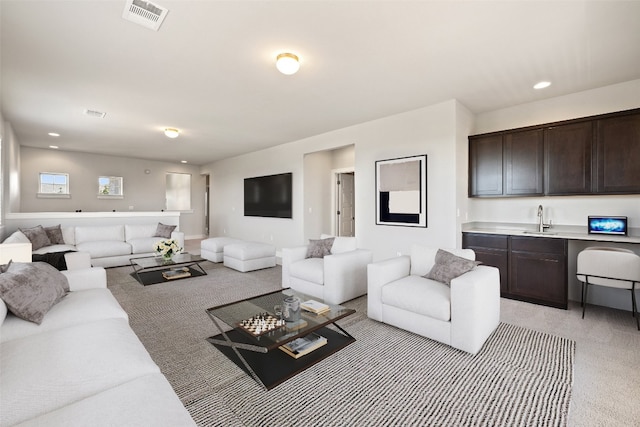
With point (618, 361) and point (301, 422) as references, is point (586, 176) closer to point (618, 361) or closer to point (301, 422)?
point (618, 361)

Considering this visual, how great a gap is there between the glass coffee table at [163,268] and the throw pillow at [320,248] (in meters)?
1.96

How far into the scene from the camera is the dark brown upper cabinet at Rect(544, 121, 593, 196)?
11.2 feet

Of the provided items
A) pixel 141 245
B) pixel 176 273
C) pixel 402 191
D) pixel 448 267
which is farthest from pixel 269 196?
pixel 448 267

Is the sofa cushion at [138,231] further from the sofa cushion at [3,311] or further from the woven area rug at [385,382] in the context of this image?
the sofa cushion at [3,311]

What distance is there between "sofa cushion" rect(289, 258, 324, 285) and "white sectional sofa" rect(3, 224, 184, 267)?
2682 millimetres

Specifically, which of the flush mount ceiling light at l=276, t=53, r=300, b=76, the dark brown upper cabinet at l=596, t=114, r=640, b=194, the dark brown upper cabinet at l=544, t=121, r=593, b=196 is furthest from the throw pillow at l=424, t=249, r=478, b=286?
the flush mount ceiling light at l=276, t=53, r=300, b=76

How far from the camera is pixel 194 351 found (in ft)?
7.79

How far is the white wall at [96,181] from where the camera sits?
7.12m

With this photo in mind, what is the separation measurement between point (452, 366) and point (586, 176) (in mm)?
2966

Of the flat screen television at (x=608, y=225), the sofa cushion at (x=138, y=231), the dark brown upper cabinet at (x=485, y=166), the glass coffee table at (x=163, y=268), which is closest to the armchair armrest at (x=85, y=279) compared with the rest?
the glass coffee table at (x=163, y=268)

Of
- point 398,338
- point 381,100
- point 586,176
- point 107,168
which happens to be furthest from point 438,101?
point 107,168

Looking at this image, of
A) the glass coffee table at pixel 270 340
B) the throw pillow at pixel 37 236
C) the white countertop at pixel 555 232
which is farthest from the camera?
the throw pillow at pixel 37 236

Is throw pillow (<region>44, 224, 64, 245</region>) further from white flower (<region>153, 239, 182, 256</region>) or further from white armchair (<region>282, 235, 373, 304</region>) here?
white armchair (<region>282, 235, 373, 304</region>)

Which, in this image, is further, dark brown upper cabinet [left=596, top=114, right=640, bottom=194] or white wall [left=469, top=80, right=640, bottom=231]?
white wall [left=469, top=80, right=640, bottom=231]
